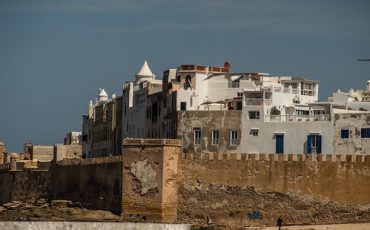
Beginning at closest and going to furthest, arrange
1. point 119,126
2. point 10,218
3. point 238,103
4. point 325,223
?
point 325,223
point 10,218
point 238,103
point 119,126

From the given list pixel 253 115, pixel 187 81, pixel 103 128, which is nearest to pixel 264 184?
pixel 253 115

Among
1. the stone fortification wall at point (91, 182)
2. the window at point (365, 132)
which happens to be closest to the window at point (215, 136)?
the stone fortification wall at point (91, 182)

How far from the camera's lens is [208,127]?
261 feet

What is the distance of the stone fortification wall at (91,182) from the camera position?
7406 centimetres

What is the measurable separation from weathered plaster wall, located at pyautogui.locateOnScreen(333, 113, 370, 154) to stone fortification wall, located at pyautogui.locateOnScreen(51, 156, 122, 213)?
38.2 ft

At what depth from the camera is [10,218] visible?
7581 centimetres

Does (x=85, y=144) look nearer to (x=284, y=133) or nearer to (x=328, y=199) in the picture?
(x=284, y=133)

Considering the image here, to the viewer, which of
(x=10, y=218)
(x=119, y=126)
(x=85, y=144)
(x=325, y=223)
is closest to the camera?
(x=325, y=223)

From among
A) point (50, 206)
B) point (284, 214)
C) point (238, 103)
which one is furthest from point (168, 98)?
point (284, 214)

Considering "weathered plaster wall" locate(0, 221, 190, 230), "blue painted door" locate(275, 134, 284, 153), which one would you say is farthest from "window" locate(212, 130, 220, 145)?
"weathered plaster wall" locate(0, 221, 190, 230)

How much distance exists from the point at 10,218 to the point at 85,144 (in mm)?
30156

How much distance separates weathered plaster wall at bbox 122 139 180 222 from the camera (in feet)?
233

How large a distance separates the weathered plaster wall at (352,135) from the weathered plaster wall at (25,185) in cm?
1702

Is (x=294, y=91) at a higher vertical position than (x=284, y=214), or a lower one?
higher
